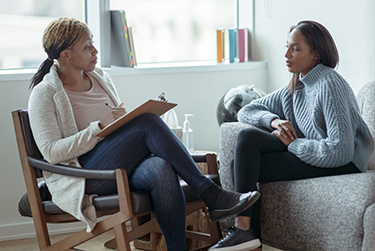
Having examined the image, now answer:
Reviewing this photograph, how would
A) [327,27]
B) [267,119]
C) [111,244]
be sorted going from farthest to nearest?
1. [327,27]
2. [111,244]
3. [267,119]

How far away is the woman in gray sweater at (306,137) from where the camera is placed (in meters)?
1.97

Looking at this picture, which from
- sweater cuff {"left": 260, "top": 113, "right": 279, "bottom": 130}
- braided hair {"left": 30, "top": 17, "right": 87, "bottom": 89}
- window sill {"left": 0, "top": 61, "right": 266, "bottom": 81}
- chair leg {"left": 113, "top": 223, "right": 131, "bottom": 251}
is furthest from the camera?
window sill {"left": 0, "top": 61, "right": 266, "bottom": 81}

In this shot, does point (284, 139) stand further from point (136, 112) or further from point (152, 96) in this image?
point (152, 96)

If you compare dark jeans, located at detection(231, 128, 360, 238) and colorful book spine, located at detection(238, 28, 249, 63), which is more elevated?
colorful book spine, located at detection(238, 28, 249, 63)

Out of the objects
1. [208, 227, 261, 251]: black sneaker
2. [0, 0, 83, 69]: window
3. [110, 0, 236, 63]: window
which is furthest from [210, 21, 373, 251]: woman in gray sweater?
[0, 0, 83, 69]: window

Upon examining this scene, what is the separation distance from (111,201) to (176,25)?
1714 mm

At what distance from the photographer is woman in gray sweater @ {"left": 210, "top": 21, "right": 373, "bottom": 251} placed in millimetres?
1966

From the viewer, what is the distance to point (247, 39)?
3.34 meters

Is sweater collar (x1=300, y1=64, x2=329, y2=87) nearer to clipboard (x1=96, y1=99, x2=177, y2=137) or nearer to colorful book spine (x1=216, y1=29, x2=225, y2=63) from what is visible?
clipboard (x1=96, y1=99, x2=177, y2=137)

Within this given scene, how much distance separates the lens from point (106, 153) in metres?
1.93

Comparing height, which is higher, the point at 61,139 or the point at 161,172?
the point at 61,139

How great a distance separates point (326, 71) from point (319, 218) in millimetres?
659

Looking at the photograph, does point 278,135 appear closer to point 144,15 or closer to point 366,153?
point 366,153

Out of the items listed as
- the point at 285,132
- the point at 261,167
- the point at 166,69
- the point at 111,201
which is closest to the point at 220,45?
the point at 166,69
